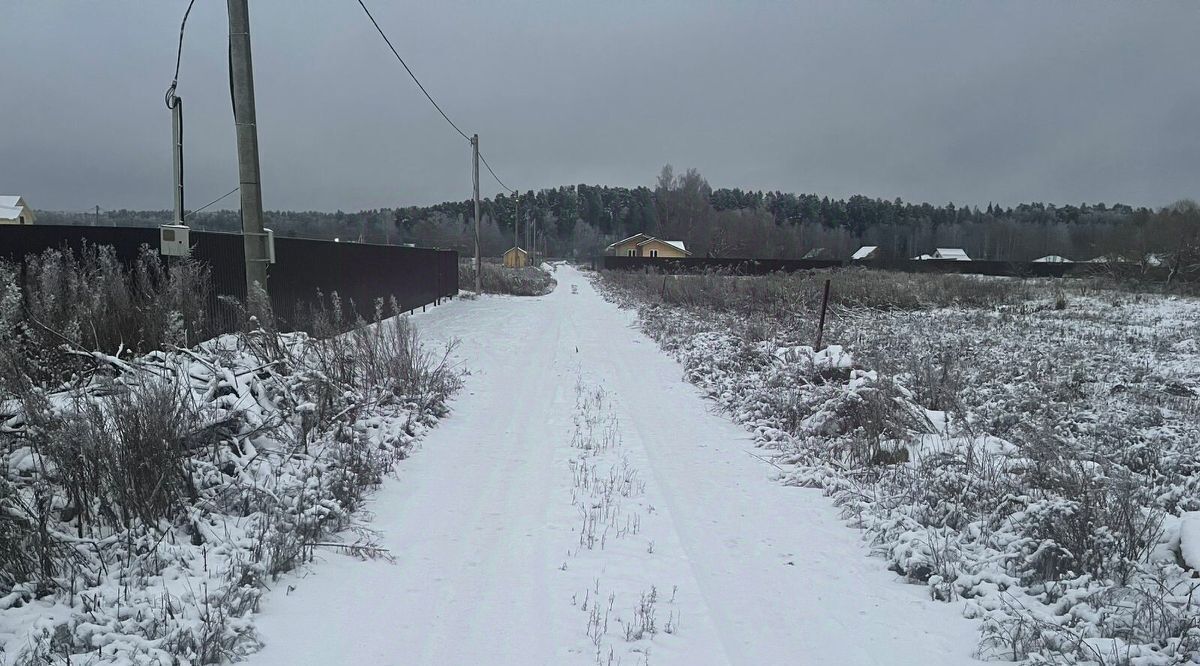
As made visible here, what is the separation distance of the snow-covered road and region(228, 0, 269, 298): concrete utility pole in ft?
9.72

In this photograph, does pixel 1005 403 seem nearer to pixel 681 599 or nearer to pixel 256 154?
pixel 681 599

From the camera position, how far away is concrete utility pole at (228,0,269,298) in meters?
7.53

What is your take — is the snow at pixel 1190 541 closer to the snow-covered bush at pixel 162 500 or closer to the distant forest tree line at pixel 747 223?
the snow-covered bush at pixel 162 500

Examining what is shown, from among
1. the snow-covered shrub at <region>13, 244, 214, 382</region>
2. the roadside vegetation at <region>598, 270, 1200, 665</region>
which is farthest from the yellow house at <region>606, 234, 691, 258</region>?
the snow-covered shrub at <region>13, 244, 214, 382</region>

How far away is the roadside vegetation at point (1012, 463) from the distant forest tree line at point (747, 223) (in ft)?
201

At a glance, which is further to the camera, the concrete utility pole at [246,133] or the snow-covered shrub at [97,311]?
Answer: the concrete utility pole at [246,133]

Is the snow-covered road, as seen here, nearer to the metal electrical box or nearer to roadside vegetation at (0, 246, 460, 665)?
roadside vegetation at (0, 246, 460, 665)

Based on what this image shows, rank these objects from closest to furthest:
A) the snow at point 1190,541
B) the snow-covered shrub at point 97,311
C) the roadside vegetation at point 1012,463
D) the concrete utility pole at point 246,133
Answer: the roadside vegetation at point 1012,463 < the snow at point 1190,541 < the snow-covered shrub at point 97,311 < the concrete utility pole at point 246,133

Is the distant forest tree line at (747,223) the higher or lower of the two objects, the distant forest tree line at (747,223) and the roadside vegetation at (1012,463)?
the higher

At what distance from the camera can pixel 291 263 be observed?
12.9m

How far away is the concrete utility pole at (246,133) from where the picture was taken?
753 centimetres

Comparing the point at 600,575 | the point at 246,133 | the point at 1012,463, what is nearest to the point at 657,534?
the point at 600,575

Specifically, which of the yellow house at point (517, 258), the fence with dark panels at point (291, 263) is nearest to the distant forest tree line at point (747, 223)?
the yellow house at point (517, 258)

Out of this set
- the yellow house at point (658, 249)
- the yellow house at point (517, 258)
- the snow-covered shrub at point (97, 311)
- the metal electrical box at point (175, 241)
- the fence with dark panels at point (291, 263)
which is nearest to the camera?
the snow-covered shrub at point (97, 311)
